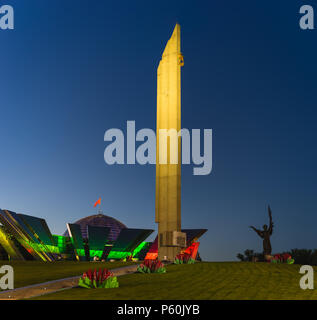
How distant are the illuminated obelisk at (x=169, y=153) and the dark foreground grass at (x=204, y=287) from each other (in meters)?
7.42

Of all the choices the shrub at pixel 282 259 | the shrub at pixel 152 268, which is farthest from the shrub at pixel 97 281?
the shrub at pixel 282 259

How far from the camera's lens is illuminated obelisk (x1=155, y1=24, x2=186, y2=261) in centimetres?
2567

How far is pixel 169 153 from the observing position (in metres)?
26.4

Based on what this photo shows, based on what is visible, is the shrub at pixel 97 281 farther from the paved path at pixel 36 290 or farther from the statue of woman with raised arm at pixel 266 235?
the statue of woman with raised arm at pixel 266 235

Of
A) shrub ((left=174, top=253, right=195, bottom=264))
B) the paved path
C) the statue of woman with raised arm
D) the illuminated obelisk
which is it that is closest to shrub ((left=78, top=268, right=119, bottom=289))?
the paved path

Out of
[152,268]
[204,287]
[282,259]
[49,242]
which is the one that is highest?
[49,242]

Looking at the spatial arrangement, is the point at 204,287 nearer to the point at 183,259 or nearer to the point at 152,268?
the point at 152,268

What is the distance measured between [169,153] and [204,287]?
44.6 ft

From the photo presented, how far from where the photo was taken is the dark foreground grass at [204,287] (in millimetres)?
11891

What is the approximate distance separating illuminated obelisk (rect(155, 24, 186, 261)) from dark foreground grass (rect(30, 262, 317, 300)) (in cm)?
742

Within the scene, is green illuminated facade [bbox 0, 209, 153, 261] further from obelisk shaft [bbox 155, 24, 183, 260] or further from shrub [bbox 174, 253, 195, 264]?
shrub [bbox 174, 253, 195, 264]

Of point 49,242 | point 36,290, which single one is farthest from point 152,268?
point 49,242

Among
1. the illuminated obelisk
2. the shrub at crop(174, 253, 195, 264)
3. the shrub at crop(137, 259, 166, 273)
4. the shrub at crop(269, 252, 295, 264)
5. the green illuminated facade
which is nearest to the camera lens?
the shrub at crop(137, 259, 166, 273)
